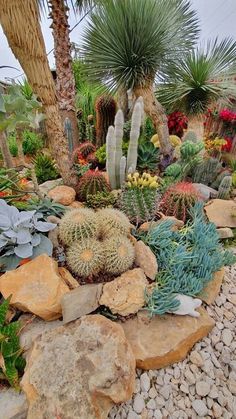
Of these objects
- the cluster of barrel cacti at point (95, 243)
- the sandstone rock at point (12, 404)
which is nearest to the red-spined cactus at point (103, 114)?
the cluster of barrel cacti at point (95, 243)

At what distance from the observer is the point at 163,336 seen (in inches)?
46.0

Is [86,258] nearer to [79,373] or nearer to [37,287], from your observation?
[37,287]

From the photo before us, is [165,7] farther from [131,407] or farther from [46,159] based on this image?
[131,407]

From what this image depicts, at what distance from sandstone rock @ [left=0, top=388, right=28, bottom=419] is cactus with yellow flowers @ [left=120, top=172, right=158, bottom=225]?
1.16m

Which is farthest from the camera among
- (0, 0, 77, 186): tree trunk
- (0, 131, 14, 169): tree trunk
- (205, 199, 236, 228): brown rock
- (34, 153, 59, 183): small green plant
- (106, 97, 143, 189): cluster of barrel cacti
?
(34, 153, 59, 183): small green plant

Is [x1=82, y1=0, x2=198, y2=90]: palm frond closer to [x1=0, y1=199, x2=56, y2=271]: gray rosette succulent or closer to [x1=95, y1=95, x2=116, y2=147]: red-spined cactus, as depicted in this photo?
[x1=95, y1=95, x2=116, y2=147]: red-spined cactus

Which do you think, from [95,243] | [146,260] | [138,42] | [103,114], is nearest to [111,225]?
[95,243]

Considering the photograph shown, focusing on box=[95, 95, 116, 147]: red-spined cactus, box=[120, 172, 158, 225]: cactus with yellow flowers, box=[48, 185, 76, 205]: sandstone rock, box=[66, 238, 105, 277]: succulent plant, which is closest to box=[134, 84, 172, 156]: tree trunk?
box=[95, 95, 116, 147]: red-spined cactus

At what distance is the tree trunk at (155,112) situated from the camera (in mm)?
2776

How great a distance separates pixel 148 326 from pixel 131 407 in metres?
0.33

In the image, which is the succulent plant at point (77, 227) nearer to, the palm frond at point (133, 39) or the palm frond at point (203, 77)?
the palm frond at point (133, 39)

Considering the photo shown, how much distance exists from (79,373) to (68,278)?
49 cm

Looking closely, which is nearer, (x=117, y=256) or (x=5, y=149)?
(x=117, y=256)

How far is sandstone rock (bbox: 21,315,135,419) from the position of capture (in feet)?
2.80
